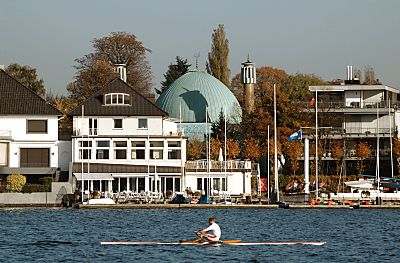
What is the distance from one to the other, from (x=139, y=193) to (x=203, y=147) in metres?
27.9

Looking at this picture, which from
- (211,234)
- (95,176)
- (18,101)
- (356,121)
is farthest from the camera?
(356,121)

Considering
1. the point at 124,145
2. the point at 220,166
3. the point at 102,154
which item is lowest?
the point at 220,166

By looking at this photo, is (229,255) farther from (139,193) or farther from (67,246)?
(139,193)

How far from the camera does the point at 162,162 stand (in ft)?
357

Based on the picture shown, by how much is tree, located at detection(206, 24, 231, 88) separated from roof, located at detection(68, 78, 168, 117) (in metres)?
64.5

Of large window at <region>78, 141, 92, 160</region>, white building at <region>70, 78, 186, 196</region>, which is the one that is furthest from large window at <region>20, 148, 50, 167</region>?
large window at <region>78, 141, 92, 160</region>

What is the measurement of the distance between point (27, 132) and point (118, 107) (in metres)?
9.23

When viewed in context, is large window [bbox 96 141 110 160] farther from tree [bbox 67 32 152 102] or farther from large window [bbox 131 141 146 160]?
tree [bbox 67 32 152 102]

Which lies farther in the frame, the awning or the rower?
the awning

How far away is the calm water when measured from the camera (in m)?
56.1

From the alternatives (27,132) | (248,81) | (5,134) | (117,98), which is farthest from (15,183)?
(248,81)

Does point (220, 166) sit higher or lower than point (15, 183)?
higher

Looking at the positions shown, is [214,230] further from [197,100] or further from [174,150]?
[197,100]

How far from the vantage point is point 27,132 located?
108 meters
